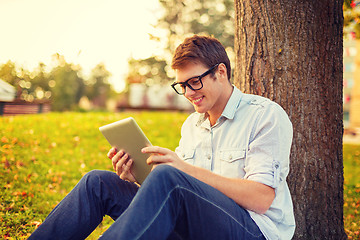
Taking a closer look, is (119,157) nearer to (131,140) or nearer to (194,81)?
(131,140)

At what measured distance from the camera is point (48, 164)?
4844 mm

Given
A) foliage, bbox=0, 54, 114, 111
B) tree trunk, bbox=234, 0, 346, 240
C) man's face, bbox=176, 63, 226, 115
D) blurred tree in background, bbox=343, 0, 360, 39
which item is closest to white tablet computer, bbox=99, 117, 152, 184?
man's face, bbox=176, 63, 226, 115

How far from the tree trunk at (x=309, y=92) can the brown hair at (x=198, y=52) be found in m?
0.68

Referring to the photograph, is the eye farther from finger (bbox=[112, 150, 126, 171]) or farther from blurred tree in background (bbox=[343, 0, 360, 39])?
blurred tree in background (bbox=[343, 0, 360, 39])

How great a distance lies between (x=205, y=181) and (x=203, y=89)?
63 cm

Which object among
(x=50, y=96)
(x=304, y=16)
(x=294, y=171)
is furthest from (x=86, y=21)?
(x=50, y=96)

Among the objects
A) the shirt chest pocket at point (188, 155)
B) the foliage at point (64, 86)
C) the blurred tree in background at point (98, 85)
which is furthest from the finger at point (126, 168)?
the blurred tree in background at point (98, 85)

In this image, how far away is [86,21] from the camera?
16.5 feet

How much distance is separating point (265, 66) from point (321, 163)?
88 centimetres

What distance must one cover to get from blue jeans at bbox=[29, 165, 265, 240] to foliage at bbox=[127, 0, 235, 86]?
12.6 metres

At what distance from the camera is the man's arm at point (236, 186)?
1.79 m

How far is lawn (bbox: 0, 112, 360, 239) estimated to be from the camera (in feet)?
11.2

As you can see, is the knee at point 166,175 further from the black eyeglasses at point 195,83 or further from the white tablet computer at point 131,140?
the black eyeglasses at point 195,83

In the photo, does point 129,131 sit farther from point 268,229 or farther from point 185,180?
point 268,229
